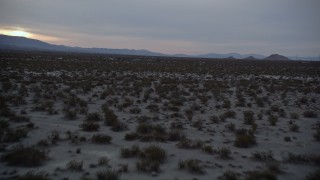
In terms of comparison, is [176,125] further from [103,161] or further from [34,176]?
[34,176]

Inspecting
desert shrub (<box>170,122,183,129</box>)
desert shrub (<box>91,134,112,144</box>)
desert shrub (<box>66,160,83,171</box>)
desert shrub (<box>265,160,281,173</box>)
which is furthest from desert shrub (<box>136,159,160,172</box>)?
desert shrub (<box>170,122,183,129</box>)

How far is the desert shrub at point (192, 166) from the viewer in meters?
6.51

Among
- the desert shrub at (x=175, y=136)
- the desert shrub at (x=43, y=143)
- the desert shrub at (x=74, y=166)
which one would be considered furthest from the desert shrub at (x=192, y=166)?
the desert shrub at (x=43, y=143)

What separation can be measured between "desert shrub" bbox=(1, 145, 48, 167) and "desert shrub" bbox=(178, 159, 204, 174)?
3.49 metres

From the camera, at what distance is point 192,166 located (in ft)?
21.5

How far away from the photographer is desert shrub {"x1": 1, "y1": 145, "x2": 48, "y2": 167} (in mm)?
6590

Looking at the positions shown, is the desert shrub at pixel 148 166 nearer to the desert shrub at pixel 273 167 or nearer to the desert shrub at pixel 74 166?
the desert shrub at pixel 74 166

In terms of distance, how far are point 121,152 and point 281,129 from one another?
6.71 m

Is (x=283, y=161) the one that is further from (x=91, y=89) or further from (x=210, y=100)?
(x=91, y=89)

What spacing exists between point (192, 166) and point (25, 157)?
409 centimetres

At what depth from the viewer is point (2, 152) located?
23.7 feet

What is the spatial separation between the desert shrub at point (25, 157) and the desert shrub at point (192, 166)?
11.4 ft

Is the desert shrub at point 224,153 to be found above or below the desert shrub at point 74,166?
above

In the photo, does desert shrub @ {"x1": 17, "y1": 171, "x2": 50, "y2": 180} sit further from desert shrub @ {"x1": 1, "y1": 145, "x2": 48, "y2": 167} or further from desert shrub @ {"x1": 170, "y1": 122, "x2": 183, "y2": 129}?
desert shrub @ {"x1": 170, "y1": 122, "x2": 183, "y2": 129}
